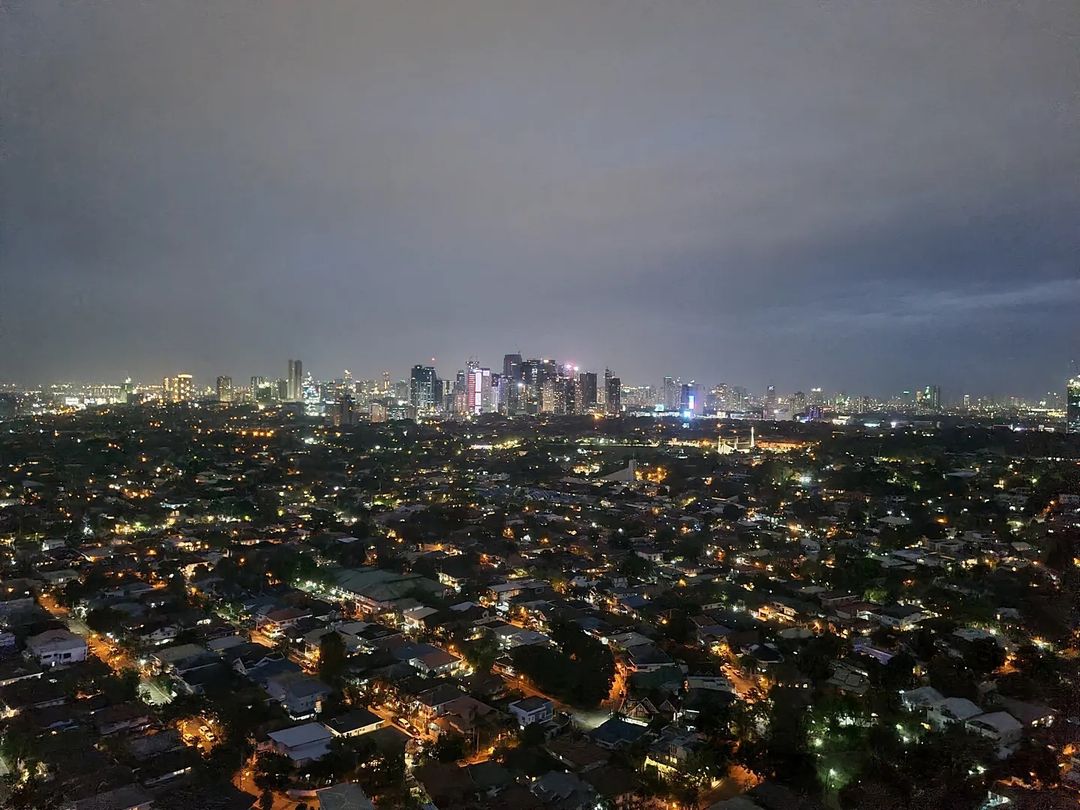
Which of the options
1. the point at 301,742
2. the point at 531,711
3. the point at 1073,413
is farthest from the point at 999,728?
the point at 1073,413

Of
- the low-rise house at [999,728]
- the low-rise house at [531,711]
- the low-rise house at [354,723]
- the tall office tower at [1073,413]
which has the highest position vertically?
the tall office tower at [1073,413]

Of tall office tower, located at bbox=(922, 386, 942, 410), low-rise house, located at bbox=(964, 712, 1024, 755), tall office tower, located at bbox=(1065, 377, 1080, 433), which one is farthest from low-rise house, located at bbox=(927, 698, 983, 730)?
tall office tower, located at bbox=(922, 386, 942, 410)

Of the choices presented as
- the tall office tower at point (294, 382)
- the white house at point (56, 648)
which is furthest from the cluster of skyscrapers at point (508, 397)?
the white house at point (56, 648)

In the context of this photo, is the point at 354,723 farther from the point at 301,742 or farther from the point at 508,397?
the point at 508,397

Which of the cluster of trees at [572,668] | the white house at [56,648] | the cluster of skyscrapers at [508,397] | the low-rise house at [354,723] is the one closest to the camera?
the low-rise house at [354,723]

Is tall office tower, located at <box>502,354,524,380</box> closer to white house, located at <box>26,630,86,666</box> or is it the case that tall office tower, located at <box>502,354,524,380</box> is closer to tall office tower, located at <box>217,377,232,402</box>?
tall office tower, located at <box>217,377,232,402</box>

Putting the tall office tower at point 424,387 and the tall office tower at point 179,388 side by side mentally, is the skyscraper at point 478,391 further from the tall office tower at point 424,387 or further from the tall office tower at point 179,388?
the tall office tower at point 179,388
